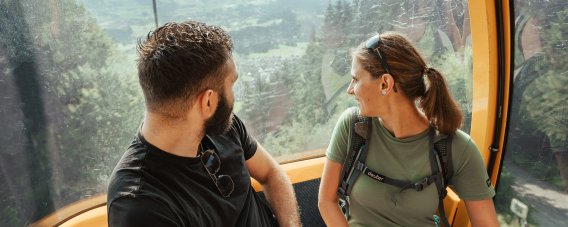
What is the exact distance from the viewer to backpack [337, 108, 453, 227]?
1.98 metres

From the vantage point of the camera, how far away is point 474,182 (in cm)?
195

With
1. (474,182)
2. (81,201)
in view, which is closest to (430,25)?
(474,182)

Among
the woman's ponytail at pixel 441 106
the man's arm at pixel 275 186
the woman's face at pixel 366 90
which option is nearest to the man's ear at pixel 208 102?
the man's arm at pixel 275 186

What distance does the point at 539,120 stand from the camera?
2369mm

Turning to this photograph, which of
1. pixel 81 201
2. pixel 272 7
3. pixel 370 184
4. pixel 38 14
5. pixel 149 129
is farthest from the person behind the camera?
pixel 272 7

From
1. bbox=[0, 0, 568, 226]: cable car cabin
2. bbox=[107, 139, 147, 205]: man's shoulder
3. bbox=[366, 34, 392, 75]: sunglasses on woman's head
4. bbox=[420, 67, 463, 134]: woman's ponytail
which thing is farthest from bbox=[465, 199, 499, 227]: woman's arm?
bbox=[107, 139, 147, 205]: man's shoulder

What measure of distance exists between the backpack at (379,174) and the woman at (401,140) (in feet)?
0.08

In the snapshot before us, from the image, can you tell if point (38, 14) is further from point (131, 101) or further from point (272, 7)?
point (272, 7)

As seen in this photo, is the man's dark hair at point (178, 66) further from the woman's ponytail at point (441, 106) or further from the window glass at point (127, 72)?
the woman's ponytail at point (441, 106)

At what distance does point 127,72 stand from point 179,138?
0.91 m

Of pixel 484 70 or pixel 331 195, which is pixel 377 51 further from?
pixel 484 70

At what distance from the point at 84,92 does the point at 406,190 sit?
169 centimetres

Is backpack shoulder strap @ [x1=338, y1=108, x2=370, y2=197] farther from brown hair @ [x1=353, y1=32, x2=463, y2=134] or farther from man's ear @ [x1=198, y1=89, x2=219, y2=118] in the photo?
man's ear @ [x1=198, y1=89, x2=219, y2=118]

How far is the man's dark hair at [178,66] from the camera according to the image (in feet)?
4.75
